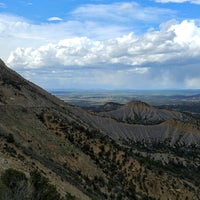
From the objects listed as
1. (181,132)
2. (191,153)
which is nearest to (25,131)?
(191,153)

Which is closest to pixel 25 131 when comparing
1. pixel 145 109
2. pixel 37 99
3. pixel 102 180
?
pixel 102 180

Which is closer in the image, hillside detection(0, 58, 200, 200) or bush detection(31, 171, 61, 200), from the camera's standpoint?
bush detection(31, 171, 61, 200)

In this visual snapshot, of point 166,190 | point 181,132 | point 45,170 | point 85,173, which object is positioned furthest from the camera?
point 181,132

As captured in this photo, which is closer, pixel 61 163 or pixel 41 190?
pixel 41 190

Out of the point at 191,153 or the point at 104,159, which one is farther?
the point at 191,153

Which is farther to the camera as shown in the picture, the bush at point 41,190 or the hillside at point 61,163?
the hillside at point 61,163

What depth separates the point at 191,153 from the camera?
11212cm

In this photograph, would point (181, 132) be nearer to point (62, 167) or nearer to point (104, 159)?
point (104, 159)

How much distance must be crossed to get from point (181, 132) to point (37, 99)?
62058 millimetres

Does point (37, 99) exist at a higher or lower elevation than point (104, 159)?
higher

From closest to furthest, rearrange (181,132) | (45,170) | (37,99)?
(45,170) < (37,99) < (181,132)

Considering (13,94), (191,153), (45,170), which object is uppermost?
(13,94)

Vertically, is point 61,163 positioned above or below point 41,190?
below

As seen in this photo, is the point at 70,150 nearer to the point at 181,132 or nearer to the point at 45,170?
the point at 45,170
